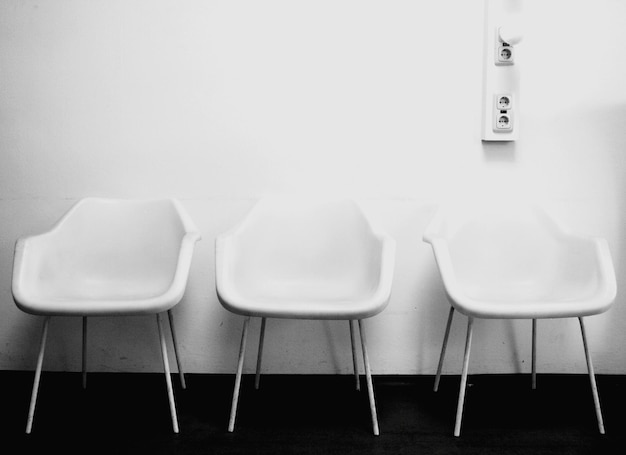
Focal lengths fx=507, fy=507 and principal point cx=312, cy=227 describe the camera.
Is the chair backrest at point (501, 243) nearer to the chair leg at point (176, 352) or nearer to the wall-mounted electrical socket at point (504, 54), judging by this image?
the wall-mounted electrical socket at point (504, 54)

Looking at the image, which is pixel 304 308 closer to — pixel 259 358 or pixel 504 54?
pixel 259 358

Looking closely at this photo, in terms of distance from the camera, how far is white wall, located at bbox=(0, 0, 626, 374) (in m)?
2.23

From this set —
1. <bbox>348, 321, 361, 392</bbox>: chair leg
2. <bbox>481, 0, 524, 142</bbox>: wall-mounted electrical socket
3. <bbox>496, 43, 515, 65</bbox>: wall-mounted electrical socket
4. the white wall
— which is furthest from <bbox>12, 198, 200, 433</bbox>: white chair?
<bbox>496, 43, 515, 65</bbox>: wall-mounted electrical socket

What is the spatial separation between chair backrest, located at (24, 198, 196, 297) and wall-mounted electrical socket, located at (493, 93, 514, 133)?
4.59ft

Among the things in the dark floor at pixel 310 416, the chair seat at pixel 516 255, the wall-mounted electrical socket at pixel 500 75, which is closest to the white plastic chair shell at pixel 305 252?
the chair seat at pixel 516 255

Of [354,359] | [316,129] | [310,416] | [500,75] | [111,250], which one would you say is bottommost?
[310,416]

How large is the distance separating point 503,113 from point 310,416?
1.50 m

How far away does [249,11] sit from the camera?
2.24 m

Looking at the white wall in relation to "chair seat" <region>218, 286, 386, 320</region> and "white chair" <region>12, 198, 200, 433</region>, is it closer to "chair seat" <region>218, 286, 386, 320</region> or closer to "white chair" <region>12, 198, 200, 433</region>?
"white chair" <region>12, 198, 200, 433</region>

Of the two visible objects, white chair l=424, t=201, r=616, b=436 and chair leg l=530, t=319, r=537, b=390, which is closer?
white chair l=424, t=201, r=616, b=436

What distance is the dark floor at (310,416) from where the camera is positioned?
68.8 inches

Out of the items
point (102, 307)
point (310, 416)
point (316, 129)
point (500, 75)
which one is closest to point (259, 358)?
point (310, 416)

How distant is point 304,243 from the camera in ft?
7.10

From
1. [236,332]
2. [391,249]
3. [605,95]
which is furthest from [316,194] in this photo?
[605,95]
